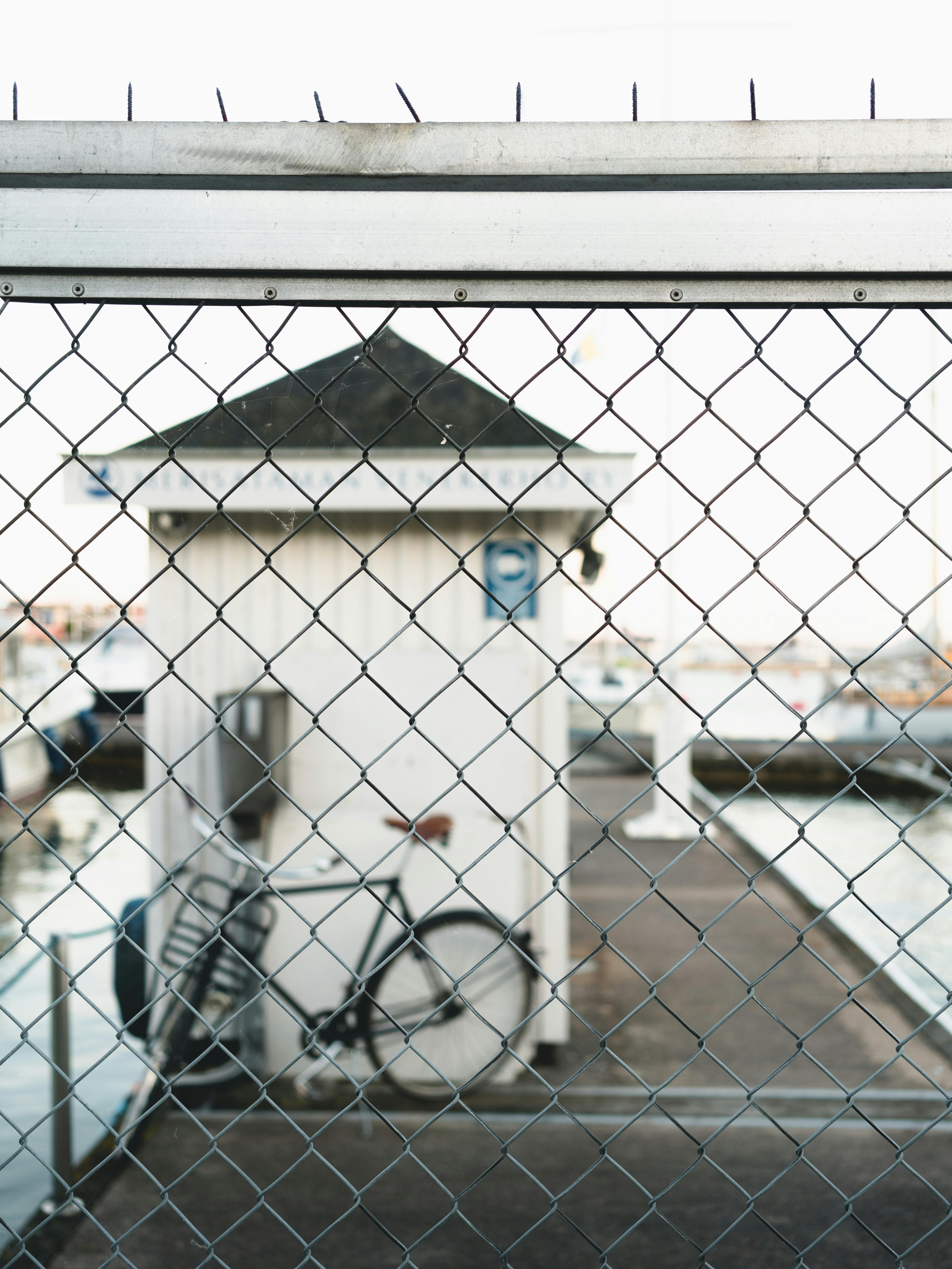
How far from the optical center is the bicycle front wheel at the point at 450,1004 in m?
4.11

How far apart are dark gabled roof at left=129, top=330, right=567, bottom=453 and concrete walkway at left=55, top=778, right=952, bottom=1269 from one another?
5.27ft

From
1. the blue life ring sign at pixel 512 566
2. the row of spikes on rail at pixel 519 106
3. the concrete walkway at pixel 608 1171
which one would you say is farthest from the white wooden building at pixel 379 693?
the row of spikes on rail at pixel 519 106

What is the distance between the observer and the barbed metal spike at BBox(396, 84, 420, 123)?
1127 millimetres

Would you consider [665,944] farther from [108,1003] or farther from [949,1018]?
[108,1003]

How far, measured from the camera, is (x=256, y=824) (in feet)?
14.1

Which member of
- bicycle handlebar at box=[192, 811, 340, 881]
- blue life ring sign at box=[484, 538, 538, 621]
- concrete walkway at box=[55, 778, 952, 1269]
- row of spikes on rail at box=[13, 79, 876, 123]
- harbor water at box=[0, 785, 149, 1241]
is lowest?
concrete walkway at box=[55, 778, 952, 1269]

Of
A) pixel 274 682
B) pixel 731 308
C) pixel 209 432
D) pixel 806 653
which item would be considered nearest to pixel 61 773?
pixel 274 682

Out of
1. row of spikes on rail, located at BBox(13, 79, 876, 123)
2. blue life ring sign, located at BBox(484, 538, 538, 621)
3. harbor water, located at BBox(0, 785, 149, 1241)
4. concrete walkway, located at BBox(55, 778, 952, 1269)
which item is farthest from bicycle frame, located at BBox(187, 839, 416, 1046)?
row of spikes on rail, located at BBox(13, 79, 876, 123)

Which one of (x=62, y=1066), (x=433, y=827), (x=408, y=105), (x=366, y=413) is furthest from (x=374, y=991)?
(x=408, y=105)

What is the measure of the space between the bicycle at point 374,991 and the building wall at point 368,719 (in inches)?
4.7

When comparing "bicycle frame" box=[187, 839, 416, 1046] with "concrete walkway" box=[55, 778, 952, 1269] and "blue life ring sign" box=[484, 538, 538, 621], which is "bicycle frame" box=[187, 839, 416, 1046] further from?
"blue life ring sign" box=[484, 538, 538, 621]

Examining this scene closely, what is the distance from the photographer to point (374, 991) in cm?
402

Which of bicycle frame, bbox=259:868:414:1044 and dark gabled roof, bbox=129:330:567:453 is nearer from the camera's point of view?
dark gabled roof, bbox=129:330:567:453

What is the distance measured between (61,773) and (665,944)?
6.57 m
